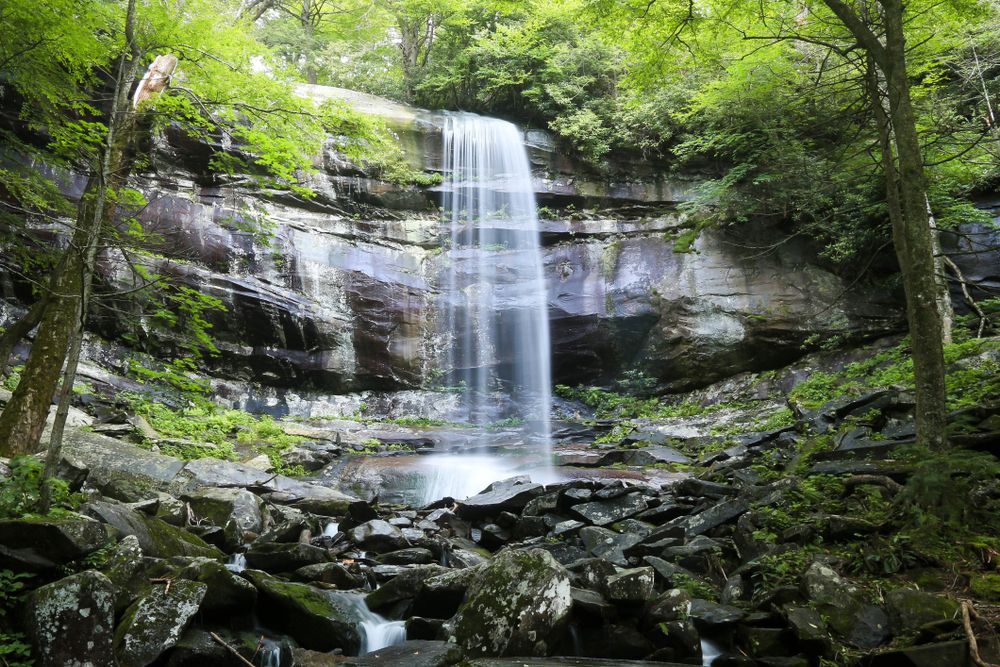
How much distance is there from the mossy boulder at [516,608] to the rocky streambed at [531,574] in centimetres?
1

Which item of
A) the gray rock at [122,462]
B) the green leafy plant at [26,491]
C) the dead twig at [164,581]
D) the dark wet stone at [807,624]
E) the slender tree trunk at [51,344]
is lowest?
the dark wet stone at [807,624]

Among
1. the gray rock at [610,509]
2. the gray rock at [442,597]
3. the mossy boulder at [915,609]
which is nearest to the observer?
the mossy boulder at [915,609]

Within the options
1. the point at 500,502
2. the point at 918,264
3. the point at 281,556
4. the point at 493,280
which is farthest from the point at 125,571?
the point at 493,280

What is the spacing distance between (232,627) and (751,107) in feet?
48.8

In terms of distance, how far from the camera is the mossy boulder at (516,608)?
3.73m

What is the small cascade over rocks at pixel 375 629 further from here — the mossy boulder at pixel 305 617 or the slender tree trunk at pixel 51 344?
the slender tree trunk at pixel 51 344

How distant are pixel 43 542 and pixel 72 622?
0.75 m

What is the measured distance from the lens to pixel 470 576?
4.62 m

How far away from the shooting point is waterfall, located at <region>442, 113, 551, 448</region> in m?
17.5

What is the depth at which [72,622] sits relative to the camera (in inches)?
123

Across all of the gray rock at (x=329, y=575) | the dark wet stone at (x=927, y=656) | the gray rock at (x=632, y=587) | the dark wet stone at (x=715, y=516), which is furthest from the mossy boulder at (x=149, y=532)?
the dark wet stone at (x=927, y=656)

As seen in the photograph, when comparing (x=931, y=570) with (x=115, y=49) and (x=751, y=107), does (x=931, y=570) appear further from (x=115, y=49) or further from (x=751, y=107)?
(x=751, y=107)

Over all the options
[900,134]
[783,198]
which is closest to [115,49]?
[900,134]

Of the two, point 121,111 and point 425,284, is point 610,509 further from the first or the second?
point 425,284
